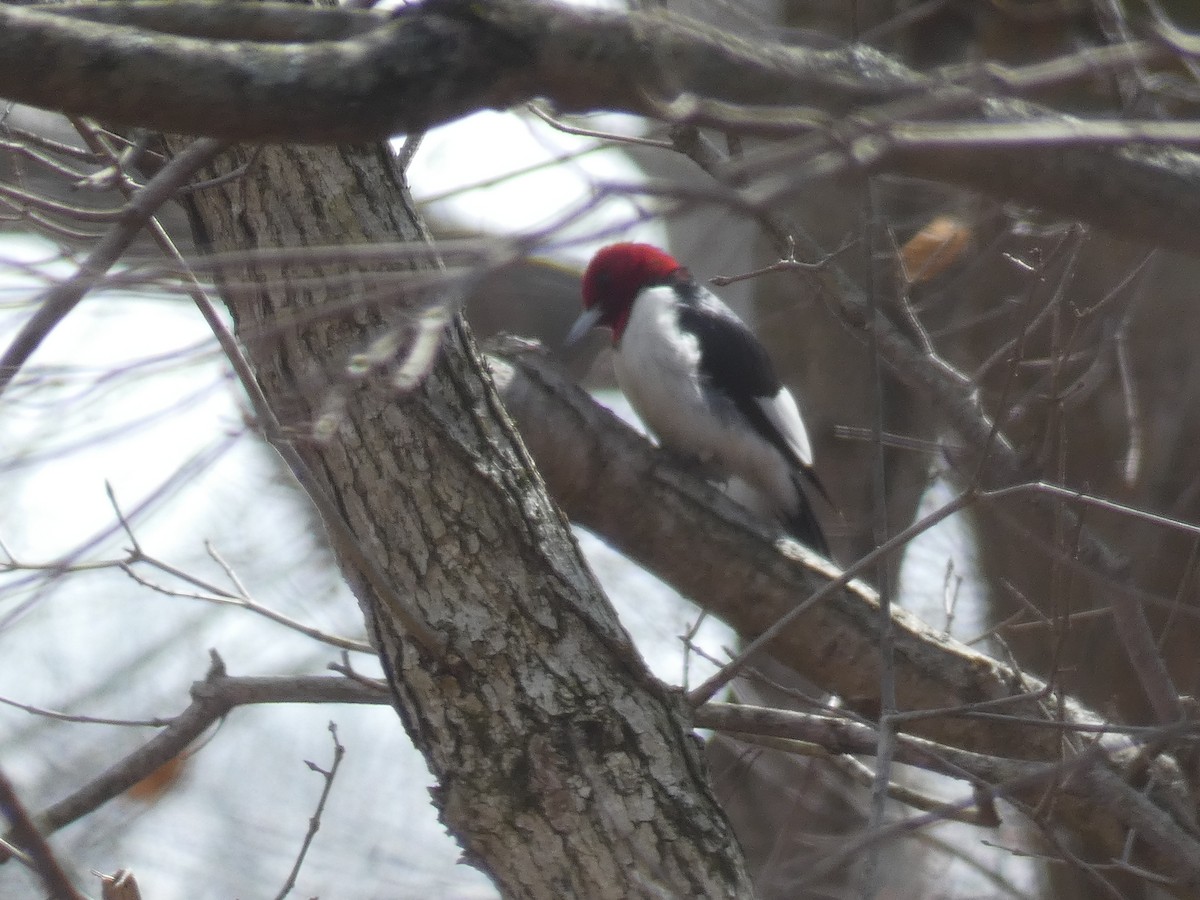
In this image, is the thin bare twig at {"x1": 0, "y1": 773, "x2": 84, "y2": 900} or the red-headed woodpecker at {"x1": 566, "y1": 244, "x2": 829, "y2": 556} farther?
the red-headed woodpecker at {"x1": 566, "y1": 244, "x2": 829, "y2": 556}

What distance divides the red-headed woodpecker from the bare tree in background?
59 cm

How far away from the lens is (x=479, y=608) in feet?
7.20

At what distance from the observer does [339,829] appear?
17.8 ft

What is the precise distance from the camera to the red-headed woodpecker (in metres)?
4.38

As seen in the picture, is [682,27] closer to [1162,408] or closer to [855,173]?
[855,173]

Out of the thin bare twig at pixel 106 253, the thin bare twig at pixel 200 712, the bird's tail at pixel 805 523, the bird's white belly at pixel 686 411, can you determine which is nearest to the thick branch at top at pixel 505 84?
the thin bare twig at pixel 106 253

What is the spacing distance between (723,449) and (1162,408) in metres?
1.58

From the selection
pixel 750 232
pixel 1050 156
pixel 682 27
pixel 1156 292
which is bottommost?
pixel 1050 156

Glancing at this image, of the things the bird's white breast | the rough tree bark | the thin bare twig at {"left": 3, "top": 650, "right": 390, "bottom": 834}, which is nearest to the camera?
the rough tree bark

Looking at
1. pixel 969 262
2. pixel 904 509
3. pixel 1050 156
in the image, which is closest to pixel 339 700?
pixel 1050 156

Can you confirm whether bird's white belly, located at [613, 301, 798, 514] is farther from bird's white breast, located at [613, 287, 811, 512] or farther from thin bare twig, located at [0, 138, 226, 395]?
thin bare twig, located at [0, 138, 226, 395]

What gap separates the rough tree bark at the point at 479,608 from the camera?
2082 mm

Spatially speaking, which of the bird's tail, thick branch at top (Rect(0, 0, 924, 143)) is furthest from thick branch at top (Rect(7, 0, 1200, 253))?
the bird's tail

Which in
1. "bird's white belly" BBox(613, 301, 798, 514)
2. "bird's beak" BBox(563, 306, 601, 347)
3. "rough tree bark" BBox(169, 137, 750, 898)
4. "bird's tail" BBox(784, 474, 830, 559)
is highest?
"bird's beak" BBox(563, 306, 601, 347)
